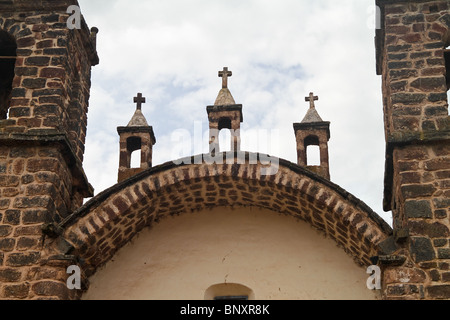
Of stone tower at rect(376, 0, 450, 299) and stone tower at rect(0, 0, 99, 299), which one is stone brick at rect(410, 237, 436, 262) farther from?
stone tower at rect(0, 0, 99, 299)

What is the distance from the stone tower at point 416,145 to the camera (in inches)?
358

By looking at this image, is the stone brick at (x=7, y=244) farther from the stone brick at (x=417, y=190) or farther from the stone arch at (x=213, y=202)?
the stone brick at (x=417, y=190)

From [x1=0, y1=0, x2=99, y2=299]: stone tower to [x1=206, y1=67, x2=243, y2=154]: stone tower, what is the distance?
1799mm

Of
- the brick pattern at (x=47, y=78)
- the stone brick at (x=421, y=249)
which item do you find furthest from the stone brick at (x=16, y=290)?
the stone brick at (x=421, y=249)

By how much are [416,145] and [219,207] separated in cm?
267

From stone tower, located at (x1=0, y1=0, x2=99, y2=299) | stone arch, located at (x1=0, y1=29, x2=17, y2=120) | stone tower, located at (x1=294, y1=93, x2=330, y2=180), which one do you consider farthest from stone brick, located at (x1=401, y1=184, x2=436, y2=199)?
stone arch, located at (x1=0, y1=29, x2=17, y2=120)

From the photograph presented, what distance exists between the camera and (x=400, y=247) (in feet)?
30.6

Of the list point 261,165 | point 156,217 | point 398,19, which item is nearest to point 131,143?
point 156,217

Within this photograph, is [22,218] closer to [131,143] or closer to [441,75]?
[131,143]

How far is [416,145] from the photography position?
9836 millimetres

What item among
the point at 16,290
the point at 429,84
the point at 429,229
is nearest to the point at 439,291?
the point at 429,229

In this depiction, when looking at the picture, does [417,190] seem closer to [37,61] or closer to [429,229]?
[429,229]

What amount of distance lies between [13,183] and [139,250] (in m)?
1.81

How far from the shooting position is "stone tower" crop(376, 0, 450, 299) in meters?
9.09
